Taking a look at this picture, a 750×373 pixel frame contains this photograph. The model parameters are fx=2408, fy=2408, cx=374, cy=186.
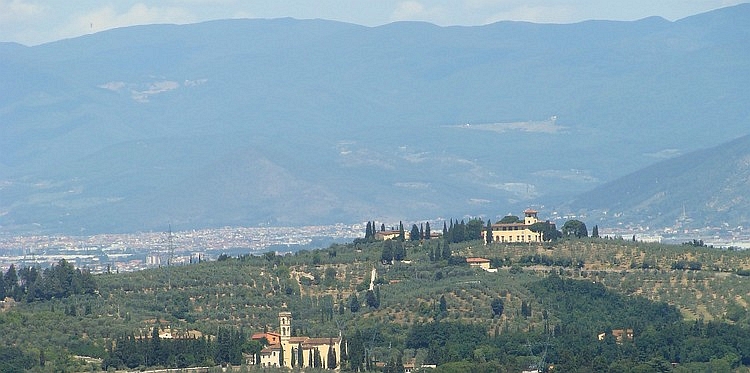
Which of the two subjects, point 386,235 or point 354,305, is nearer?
point 354,305

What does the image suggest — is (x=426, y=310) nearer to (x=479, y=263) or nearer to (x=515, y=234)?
(x=479, y=263)

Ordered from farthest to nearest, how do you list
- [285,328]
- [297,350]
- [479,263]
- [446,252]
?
[446,252], [479,263], [285,328], [297,350]

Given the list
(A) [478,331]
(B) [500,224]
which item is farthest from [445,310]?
(B) [500,224]

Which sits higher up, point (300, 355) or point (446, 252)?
point (446, 252)

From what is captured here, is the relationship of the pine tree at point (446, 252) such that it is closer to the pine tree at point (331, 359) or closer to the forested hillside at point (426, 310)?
the forested hillside at point (426, 310)

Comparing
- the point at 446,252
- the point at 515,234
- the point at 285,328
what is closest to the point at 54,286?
the point at 285,328

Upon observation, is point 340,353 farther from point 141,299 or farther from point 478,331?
point 141,299

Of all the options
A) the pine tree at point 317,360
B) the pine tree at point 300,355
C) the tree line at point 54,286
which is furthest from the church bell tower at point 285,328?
the tree line at point 54,286
